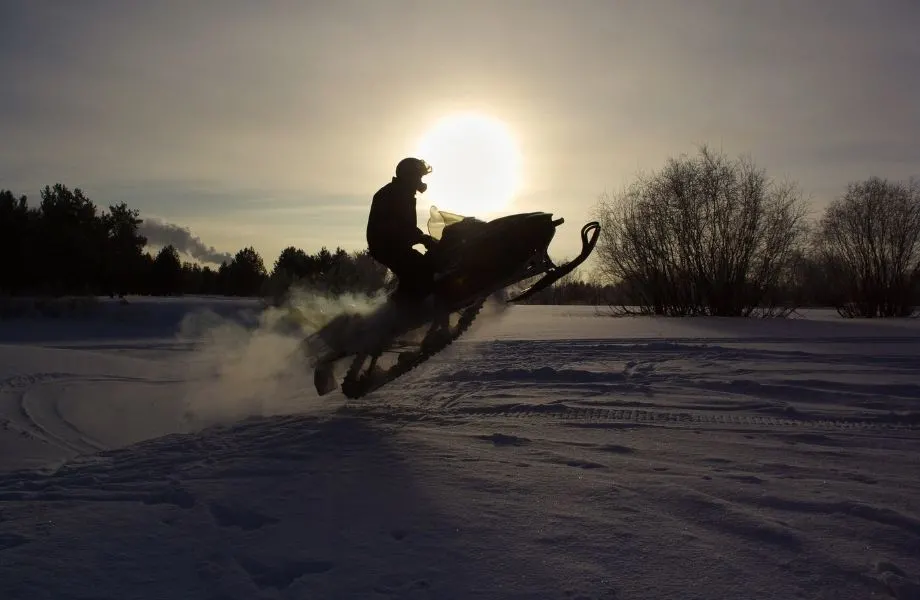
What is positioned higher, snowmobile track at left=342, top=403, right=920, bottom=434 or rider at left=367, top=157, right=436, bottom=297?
rider at left=367, top=157, right=436, bottom=297

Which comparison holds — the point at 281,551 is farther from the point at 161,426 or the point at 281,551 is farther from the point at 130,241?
the point at 130,241

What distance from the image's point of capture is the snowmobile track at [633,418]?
22.3ft

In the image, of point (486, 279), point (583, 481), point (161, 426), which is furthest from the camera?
point (161, 426)

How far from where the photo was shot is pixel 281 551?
3.73 meters

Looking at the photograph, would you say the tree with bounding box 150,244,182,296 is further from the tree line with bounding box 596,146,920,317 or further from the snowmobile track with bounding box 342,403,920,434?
the snowmobile track with bounding box 342,403,920,434

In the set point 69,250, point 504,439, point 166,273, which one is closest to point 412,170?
point 504,439

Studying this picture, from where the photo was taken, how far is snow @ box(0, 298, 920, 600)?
338 cm

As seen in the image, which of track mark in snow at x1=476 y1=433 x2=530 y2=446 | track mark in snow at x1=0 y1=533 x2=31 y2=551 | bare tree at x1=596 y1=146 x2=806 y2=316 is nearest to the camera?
track mark in snow at x1=0 y1=533 x2=31 y2=551

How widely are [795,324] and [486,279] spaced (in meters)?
16.7

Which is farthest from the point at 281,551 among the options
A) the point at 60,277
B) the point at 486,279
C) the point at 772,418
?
the point at 60,277

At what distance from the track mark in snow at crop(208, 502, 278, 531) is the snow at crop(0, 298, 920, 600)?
19mm

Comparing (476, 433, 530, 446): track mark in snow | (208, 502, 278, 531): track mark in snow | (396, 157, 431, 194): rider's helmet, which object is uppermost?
(396, 157, 431, 194): rider's helmet

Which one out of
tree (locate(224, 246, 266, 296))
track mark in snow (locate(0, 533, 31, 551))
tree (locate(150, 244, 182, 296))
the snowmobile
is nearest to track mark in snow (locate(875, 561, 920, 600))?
track mark in snow (locate(0, 533, 31, 551))

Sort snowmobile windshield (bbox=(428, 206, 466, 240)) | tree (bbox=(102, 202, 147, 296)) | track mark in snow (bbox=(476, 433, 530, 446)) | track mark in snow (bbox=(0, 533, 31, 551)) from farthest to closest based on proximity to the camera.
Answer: tree (bbox=(102, 202, 147, 296)) → snowmobile windshield (bbox=(428, 206, 466, 240)) → track mark in snow (bbox=(476, 433, 530, 446)) → track mark in snow (bbox=(0, 533, 31, 551))
